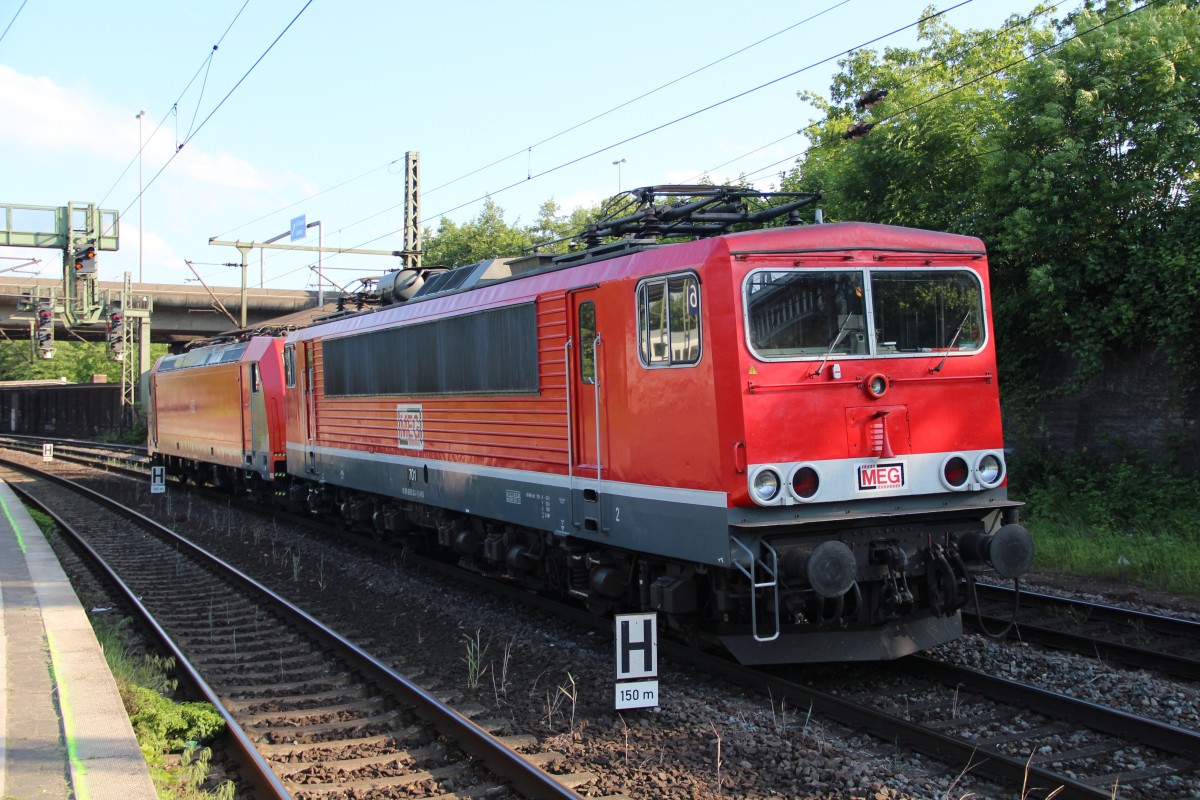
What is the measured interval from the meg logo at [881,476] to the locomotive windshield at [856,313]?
81 centimetres

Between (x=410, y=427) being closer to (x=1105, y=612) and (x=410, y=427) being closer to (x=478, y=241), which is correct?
(x=1105, y=612)

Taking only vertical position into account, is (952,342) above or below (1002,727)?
above

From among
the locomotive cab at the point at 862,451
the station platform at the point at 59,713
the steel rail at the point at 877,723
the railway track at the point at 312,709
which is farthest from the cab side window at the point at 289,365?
the locomotive cab at the point at 862,451

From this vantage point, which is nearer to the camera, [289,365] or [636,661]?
[636,661]

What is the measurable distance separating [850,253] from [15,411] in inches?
2708

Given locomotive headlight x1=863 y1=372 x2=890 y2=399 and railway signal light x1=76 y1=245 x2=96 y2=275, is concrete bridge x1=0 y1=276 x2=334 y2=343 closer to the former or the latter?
railway signal light x1=76 y1=245 x2=96 y2=275

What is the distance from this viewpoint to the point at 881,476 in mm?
7066

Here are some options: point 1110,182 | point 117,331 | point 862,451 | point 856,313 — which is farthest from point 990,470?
point 117,331

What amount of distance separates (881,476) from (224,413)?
16940mm

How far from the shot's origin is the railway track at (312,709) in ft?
19.1

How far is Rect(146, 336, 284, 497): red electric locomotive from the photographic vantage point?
1844cm

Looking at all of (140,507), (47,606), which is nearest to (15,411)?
(140,507)

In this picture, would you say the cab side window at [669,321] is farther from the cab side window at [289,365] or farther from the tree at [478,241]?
the tree at [478,241]

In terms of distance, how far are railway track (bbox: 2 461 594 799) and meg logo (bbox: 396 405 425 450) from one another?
2317 millimetres
